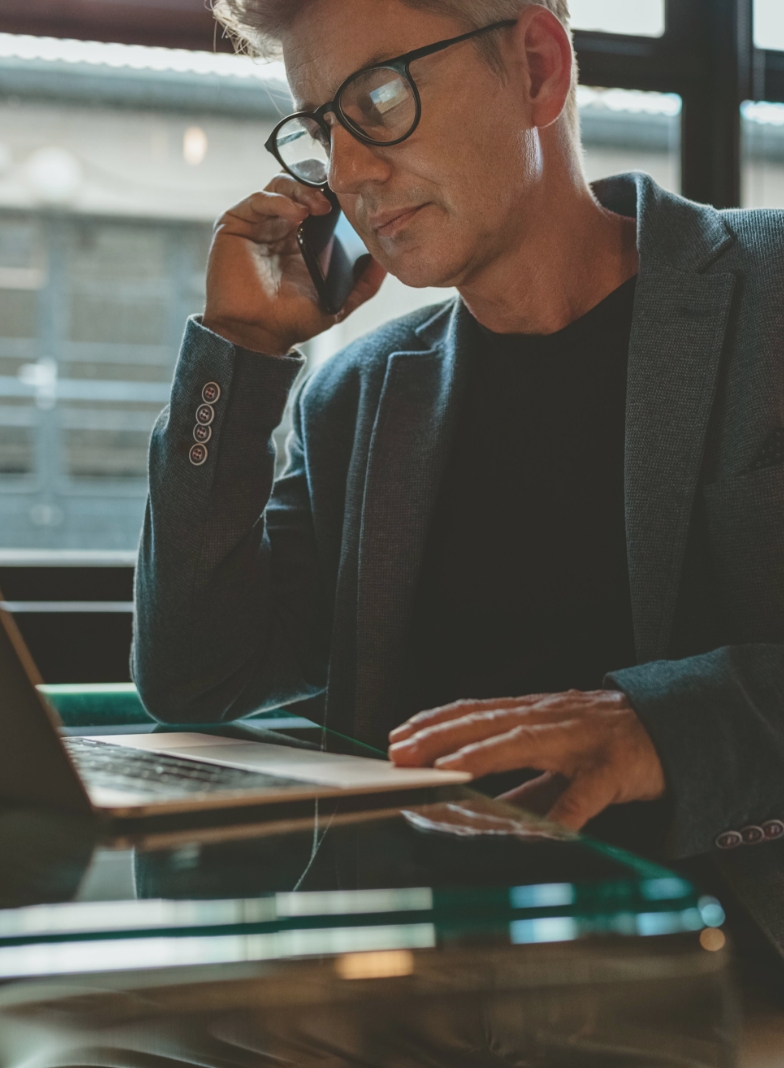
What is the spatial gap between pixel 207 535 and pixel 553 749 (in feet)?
2.01

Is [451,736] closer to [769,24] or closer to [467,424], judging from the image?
[467,424]

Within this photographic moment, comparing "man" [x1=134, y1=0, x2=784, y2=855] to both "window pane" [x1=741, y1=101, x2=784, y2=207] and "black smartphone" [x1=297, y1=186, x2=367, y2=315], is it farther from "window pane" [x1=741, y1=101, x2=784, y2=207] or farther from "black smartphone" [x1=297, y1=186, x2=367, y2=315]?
"window pane" [x1=741, y1=101, x2=784, y2=207]

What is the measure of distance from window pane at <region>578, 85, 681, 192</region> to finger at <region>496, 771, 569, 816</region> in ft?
5.12

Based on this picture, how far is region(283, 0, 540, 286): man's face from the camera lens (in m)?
1.15

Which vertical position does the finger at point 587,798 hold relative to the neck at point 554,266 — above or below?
below

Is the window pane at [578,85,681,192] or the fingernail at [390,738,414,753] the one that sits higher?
the window pane at [578,85,681,192]

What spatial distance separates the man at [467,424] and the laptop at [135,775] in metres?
0.44

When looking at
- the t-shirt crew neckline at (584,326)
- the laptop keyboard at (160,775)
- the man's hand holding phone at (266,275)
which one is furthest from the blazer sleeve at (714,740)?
the man's hand holding phone at (266,275)

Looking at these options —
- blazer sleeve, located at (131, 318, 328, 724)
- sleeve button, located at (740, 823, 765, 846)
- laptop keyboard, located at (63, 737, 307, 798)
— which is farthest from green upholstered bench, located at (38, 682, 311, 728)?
sleeve button, located at (740, 823, 765, 846)

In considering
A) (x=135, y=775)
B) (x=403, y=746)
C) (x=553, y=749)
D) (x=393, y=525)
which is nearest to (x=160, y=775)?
(x=135, y=775)

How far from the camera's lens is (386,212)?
121 cm

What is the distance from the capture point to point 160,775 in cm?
73

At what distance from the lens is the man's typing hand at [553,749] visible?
2.23 feet

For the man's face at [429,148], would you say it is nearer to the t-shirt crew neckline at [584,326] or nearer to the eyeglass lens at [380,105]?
the eyeglass lens at [380,105]
